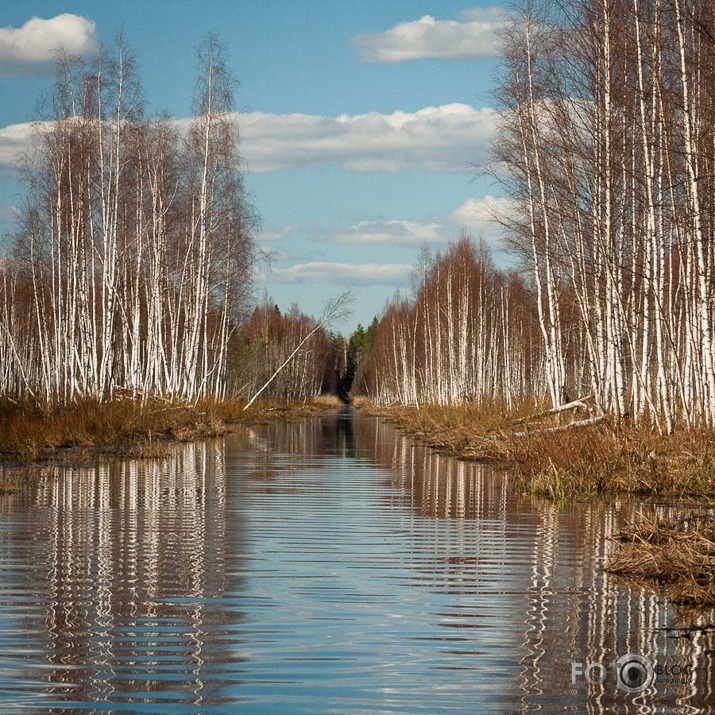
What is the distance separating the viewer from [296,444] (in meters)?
29.5

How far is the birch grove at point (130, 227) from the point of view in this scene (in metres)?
30.8

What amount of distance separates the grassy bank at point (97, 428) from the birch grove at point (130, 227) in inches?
53.1

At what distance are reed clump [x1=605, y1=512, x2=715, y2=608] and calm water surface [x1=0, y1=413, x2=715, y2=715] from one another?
267 millimetres

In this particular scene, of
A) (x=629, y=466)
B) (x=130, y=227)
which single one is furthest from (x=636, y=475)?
(x=130, y=227)

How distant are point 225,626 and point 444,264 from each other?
50861 mm

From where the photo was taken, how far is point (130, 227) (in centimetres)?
3956

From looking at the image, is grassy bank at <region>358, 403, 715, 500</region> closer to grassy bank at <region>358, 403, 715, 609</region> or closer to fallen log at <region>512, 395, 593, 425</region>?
grassy bank at <region>358, 403, 715, 609</region>

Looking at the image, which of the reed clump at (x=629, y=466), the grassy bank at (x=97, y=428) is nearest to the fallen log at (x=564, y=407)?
the reed clump at (x=629, y=466)

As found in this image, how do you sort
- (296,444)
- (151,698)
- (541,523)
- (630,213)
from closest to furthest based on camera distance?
(151,698) → (541,523) → (630,213) → (296,444)

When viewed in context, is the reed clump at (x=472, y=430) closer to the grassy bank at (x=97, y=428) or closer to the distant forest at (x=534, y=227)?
the distant forest at (x=534, y=227)

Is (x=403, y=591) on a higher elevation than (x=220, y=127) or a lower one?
lower

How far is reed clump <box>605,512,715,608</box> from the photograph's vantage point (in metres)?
7.45

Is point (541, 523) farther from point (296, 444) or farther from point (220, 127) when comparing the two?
point (220, 127)

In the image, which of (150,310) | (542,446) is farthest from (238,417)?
(542,446)
